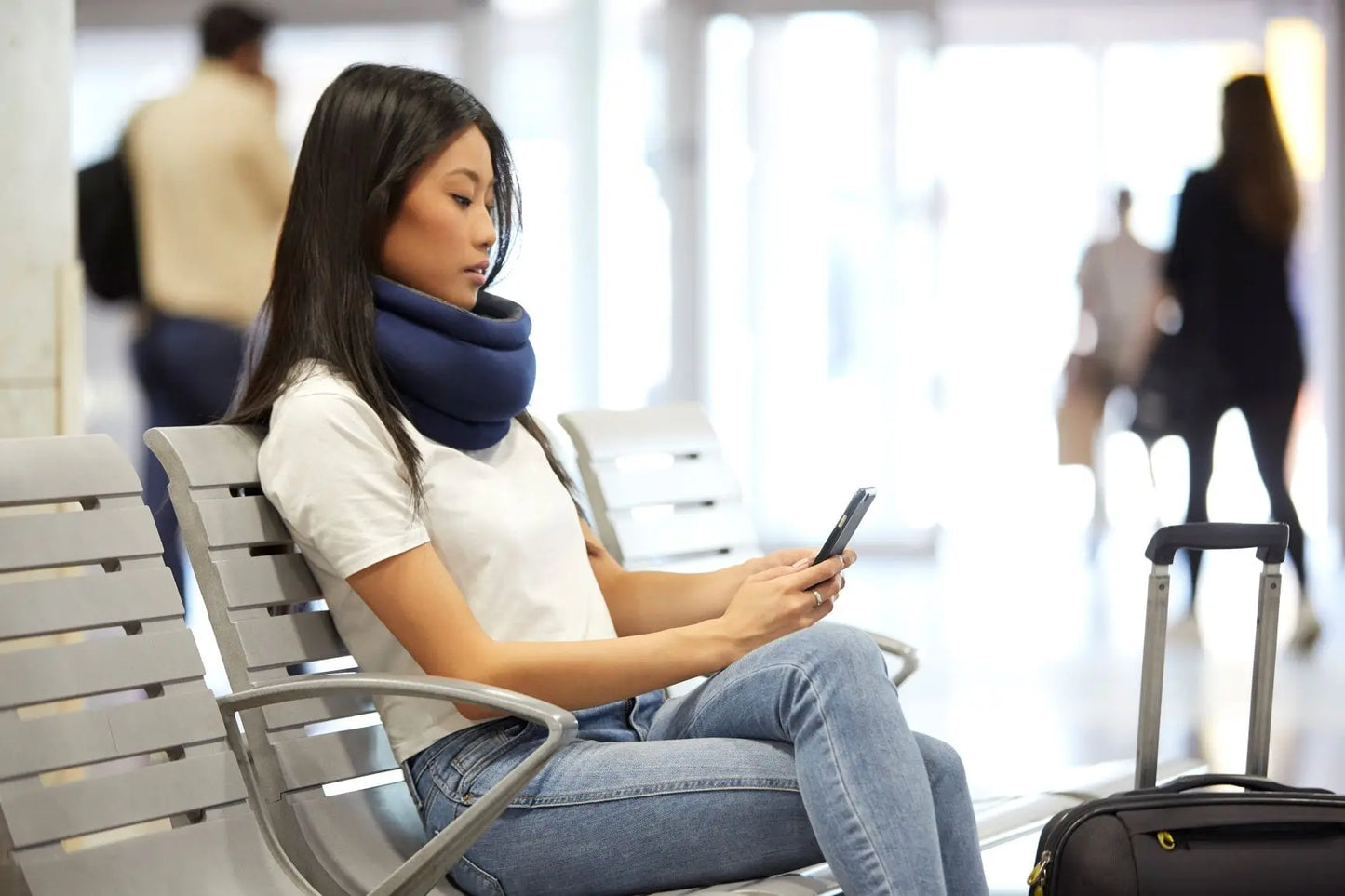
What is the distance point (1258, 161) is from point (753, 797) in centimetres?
465

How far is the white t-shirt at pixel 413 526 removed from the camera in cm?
156

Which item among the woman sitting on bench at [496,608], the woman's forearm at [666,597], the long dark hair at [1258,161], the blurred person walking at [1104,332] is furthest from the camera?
the blurred person walking at [1104,332]

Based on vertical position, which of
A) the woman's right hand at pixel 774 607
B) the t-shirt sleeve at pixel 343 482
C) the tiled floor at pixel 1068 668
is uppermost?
the t-shirt sleeve at pixel 343 482

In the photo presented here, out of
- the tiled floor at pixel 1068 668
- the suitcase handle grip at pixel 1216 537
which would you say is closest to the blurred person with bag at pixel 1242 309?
the tiled floor at pixel 1068 668

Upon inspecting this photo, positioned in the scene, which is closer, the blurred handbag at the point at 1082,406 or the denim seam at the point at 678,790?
the denim seam at the point at 678,790

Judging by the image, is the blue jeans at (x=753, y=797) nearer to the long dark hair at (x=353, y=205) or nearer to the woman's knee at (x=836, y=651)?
the woman's knee at (x=836, y=651)

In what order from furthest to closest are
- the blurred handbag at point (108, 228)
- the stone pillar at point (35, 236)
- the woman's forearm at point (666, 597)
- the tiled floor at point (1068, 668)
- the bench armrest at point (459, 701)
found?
the blurred handbag at point (108, 228), the tiled floor at point (1068, 668), the stone pillar at point (35, 236), the woman's forearm at point (666, 597), the bench armrest at point (459, 701)

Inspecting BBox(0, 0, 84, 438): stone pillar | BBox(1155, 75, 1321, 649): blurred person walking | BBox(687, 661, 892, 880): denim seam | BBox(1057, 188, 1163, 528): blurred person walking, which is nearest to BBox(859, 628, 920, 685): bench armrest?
BBox(687, 661, 892, 880): denim seam

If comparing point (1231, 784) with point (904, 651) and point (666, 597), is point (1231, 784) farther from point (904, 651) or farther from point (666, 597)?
point (666, 597)

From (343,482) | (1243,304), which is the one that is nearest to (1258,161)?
(1243,304)

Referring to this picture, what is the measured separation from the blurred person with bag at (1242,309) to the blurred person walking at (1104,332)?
1440 mm

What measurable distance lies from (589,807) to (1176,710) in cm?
283

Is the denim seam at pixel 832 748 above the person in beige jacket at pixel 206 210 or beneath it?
beneath

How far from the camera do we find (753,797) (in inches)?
59.7
